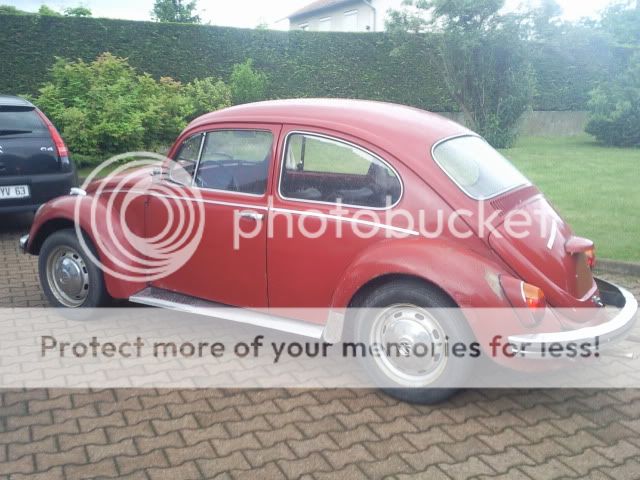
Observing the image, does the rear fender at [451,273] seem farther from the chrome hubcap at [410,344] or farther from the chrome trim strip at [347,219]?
the chrome hubcap at [410,344]

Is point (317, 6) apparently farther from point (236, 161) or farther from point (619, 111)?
point (236, 161)

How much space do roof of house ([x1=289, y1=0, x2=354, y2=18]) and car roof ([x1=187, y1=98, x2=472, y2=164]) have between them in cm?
3493

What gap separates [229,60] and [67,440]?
57.3 ft

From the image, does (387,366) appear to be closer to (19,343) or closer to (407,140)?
(407,140)

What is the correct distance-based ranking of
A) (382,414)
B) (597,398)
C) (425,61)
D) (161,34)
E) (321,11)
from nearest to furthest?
(382,414) < (597,398) < (161,34) < (425,61) < (321,11)

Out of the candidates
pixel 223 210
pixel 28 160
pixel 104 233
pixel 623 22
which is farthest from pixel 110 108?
pixel 623 22

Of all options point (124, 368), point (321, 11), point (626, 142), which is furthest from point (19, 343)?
point (321, 11)

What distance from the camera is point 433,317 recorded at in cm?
357

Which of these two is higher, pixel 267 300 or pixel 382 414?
pixel 267 300

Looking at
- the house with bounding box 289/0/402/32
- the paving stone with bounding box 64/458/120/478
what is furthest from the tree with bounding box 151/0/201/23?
the paving stone with bounding box 64/458/120/478

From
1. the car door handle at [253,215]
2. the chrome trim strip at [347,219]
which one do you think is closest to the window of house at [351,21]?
the car door handle at [253,215]

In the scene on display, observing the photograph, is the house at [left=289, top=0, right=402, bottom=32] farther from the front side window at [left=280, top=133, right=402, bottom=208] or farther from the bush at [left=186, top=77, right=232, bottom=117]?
the front side window at [left=280, top=133, right=402, bottom=208]

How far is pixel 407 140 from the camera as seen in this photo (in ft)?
12.8

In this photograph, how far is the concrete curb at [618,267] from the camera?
20.8ft
